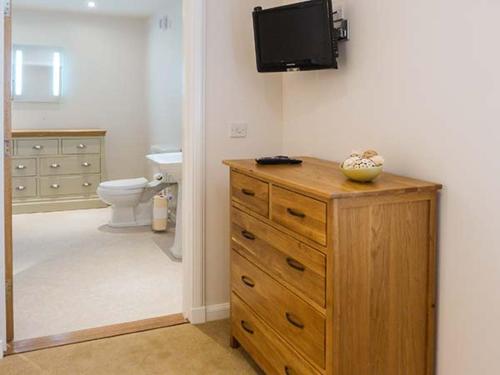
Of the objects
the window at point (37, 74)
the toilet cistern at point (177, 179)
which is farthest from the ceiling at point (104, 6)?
the toilet cistern at point (177, 179)

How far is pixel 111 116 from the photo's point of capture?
6.57m

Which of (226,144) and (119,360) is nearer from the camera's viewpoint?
(119,360)

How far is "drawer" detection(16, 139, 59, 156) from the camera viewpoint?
586 centimetres

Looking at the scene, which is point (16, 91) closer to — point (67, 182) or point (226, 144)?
point (67, 182)

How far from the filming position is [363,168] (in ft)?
6.15

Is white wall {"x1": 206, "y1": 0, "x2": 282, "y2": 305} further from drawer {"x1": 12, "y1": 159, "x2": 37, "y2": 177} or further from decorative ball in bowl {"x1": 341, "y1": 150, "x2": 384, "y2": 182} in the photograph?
drawer {"x1": 12, "y1": 159, "x2": 37, "y2": 177}

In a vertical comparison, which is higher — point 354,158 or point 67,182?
point 354,158

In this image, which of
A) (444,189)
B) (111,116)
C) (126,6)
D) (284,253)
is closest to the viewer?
(444,189)

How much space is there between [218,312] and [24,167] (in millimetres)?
3926

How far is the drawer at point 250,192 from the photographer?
221cm

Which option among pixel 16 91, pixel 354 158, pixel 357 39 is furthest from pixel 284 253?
pixel 16 91

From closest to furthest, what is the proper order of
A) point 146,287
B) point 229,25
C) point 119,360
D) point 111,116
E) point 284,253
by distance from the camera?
point 284,253, point 119,360, point 229,25, point 146,287, point 111,116

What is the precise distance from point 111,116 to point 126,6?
1455 mm

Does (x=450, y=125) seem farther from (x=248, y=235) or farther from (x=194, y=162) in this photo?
(x=194, y=162)
